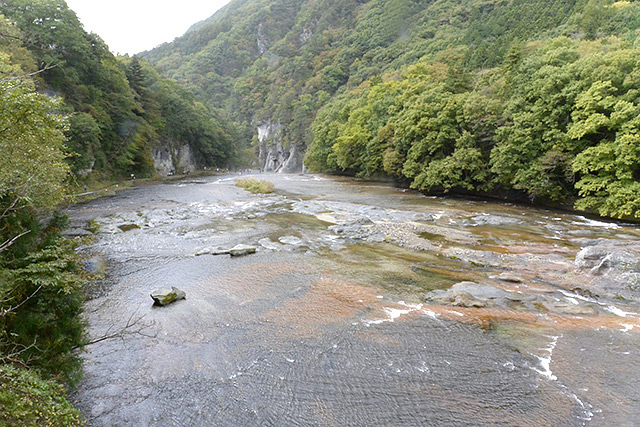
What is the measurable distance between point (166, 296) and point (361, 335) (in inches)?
262

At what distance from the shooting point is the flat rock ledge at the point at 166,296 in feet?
37.5

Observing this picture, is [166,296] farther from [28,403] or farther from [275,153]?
[275,153]

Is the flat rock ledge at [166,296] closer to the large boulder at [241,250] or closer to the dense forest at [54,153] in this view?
the dense forest at [54,153]

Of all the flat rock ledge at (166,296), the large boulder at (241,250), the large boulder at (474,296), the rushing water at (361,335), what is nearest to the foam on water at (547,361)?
the rushing water at (361,335)

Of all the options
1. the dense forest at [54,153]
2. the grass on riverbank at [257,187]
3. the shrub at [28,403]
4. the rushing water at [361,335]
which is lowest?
the rushing water at [361,335]

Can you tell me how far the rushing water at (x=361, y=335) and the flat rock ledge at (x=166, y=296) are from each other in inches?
14.7

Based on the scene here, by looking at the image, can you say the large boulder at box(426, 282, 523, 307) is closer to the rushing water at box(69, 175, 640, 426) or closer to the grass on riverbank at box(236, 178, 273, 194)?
the rushing water at box(69, 175, 640, 426)

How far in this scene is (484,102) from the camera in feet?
105

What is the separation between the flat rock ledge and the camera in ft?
37.5

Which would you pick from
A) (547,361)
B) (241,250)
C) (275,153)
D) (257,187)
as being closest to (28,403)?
(547,361)

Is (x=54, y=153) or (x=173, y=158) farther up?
(x=54, y=153)

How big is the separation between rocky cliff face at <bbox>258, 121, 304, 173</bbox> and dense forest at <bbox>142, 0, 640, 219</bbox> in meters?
1.09

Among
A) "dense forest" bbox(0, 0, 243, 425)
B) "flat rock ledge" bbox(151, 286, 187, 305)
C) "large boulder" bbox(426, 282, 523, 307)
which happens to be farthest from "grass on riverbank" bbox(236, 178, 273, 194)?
"large boulder" bbox(426, 282, 523, 307)

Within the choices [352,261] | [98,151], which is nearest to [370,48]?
[98,151]
